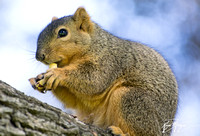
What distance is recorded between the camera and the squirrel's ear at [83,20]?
488 cm

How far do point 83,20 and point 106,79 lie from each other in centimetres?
121

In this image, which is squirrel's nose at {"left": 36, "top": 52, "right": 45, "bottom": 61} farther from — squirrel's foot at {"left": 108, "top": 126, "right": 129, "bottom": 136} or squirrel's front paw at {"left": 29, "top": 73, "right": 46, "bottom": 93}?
squirrel's foot at {"left": 108, "top": 126, "right": 129, "bottom": 136}

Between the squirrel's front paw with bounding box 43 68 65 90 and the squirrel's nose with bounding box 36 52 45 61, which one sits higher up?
the squirrel's nose with bounding box 36 52 45 61

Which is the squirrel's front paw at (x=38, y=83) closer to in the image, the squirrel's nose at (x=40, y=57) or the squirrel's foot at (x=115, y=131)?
the squirrel's nose at (x=40, y=57)

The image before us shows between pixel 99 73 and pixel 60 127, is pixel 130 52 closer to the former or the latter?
pixel 99 73

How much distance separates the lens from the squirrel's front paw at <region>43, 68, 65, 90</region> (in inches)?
159

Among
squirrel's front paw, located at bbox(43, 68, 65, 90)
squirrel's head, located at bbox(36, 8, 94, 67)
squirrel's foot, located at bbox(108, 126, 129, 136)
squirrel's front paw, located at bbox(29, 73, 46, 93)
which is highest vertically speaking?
squirrel's head, located at bbox(36, 8, 94, 67)

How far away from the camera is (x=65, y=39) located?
452 centimetres

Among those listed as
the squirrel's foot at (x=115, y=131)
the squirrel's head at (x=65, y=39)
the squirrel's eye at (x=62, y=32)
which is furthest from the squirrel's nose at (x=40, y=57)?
the squirrel's foot at (x=115, y=131)

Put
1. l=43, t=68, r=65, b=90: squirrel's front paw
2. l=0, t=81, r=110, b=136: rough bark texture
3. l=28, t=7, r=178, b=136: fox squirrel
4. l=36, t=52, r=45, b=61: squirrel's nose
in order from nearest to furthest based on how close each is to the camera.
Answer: l=0, t=81, r=110, b=136: rough bark texture → l=28, t=7, r=178, b=136: fox squirrel → l=43, t=68, r=65, b=90: squirrel's front paw → l=36, t=52, r=45, b=61: squirrel's nose

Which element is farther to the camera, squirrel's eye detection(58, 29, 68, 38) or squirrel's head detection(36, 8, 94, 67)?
squirrel's eye detection(58, 29, 68, 38)

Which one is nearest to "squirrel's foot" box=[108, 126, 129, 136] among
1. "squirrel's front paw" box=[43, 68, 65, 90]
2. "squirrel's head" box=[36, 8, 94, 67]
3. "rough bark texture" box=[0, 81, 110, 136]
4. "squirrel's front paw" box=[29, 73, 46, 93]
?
"rough bark texture" box=[0, 81, 110, 136]

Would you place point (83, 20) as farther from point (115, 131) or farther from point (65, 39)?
point (115, 131)

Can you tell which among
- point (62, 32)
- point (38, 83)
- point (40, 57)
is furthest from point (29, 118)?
point (62, 32)
